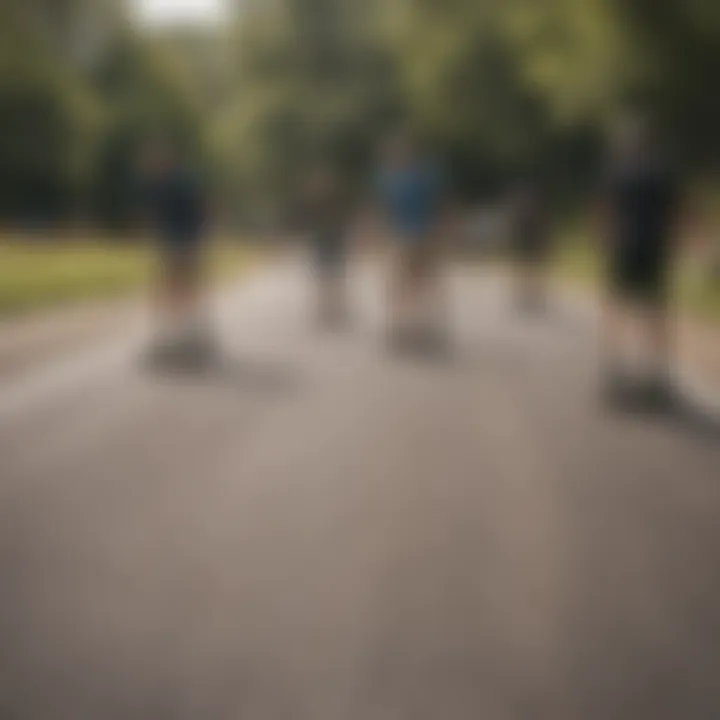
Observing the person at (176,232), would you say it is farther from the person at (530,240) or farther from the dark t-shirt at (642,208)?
the person at (530,240)

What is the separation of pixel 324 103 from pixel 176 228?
21.7ft

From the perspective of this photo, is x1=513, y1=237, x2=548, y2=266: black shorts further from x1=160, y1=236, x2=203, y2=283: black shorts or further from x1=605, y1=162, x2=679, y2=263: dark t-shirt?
x1=605, y1=162, x2=679, y2=263: dark t-shirt

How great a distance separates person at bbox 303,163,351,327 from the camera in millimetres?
16406

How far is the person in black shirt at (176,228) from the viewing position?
11188mm

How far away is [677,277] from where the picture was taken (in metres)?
20.1

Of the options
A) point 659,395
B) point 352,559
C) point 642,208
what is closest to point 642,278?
point 642,208

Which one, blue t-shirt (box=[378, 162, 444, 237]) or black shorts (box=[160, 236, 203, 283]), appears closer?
black shorts (box=[160, 236, 203, 283])

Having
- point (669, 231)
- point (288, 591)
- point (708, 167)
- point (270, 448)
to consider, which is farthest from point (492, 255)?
point (288, 591)

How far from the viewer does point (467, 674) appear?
3631 millimetres

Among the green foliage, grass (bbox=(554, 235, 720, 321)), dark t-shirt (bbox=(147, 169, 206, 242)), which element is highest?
the green foliage

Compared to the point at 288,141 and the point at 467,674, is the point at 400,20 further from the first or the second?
the point at 467,674

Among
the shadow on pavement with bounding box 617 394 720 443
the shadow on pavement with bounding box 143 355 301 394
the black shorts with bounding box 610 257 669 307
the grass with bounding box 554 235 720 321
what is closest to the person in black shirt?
the shadow on pavement with bounding box 143 355 301 394

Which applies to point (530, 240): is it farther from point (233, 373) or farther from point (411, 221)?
point (233, 373)

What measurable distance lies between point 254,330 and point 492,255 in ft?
29.1
